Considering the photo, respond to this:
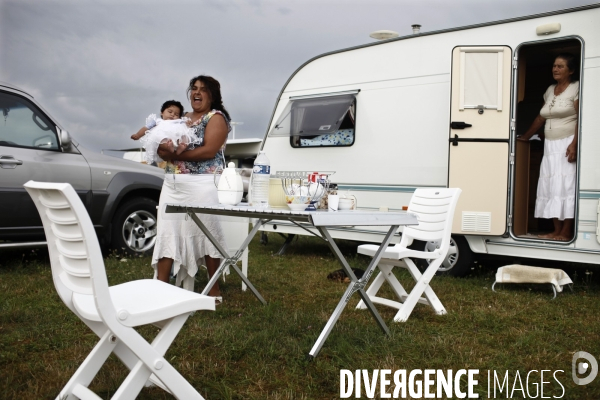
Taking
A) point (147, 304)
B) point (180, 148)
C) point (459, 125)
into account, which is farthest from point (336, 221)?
point (459, 125)

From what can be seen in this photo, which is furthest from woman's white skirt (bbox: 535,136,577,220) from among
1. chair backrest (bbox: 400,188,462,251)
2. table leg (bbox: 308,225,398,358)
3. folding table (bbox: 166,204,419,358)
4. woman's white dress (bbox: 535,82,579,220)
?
table leg (bbox: 308,225,398,358)

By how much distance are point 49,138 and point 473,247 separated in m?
4.36

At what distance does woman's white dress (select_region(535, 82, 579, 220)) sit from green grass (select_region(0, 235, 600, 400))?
83cm

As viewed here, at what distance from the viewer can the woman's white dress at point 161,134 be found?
3.65 metres

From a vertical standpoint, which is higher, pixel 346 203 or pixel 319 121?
pixel 319 121

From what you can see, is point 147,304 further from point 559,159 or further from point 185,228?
point 559,159

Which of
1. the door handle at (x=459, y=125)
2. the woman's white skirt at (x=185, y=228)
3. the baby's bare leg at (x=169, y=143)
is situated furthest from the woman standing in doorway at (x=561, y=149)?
the baby's bare leg at (x=169, y=143)

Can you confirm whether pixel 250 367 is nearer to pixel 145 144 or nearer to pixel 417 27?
pixel 145 144

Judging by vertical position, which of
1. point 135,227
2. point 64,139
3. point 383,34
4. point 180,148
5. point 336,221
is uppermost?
point 383,34

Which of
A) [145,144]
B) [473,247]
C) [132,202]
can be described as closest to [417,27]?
[473,247]

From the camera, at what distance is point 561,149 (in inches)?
221

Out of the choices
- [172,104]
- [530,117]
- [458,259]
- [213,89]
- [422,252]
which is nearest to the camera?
[422,252]

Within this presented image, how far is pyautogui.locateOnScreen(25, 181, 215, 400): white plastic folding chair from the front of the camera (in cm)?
198

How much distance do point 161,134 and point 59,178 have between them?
2597 mm
